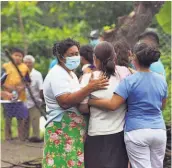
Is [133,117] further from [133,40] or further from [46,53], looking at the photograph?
[46,53]

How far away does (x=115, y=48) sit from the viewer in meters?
4.36

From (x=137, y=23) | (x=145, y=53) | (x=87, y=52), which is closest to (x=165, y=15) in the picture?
(x=137, y=23)

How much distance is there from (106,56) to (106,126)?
0.60m

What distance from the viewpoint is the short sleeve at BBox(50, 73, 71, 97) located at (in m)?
4.08

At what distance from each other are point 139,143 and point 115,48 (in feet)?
2.96

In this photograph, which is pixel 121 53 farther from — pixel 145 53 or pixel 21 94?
pixel 21 94

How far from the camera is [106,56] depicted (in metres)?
4.12

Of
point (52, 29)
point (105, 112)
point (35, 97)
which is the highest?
point (52, 29)

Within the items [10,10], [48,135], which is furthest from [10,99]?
[10,10]

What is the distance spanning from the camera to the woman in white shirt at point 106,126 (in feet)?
13.4

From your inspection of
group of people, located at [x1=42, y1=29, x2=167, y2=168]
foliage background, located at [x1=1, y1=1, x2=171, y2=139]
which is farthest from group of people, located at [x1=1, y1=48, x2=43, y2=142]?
foliage background, located at [x1=1, y1=1, x2=171, y2=139]

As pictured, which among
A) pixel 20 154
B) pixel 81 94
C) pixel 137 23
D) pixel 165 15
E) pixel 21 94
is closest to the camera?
pixel 81 94

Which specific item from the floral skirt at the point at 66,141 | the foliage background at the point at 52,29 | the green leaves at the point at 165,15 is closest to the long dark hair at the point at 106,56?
the floral skirt at the point at 66,141

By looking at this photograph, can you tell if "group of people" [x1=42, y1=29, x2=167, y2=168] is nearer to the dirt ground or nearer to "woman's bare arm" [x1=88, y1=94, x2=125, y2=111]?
"woman's bare arm" [x1=88, y1=94, x2=125, y2=111]
